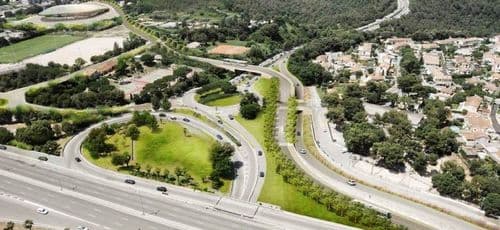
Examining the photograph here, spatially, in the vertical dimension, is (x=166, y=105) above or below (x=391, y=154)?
below

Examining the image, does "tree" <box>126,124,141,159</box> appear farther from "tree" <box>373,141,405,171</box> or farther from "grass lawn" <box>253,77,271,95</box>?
"tree" <box>373,141,405,171</box>

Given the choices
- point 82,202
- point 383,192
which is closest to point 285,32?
point 383,192

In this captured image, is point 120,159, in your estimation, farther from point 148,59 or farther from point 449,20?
point 449,20

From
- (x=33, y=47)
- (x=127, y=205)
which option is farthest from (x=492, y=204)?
(x=33, y=47)

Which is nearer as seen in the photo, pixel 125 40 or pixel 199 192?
pixel 199 192

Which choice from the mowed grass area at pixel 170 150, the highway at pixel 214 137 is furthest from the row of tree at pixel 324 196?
the mowed grass area at pixel 170 150

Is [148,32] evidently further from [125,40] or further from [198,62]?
[198,62]
